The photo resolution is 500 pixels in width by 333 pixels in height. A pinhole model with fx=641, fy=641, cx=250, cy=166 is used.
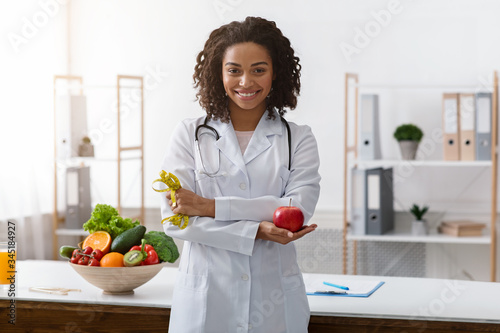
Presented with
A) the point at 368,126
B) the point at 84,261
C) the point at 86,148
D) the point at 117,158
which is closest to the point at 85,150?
the point at 86,148

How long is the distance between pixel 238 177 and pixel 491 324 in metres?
0.74

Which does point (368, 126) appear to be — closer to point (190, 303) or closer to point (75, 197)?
point (75, 197)

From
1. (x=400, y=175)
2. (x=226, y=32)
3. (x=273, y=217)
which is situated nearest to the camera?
(x=273, y=217)

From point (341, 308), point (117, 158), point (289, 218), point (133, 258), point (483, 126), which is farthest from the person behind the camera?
point (117, 158)

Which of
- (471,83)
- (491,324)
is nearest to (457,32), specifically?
(471,83)

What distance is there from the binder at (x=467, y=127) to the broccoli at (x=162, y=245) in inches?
83.1

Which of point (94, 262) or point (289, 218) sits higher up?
point (289, 218)

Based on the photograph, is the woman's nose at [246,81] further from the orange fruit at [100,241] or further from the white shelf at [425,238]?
the white shelf at [425,238]

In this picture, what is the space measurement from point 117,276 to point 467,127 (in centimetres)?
232

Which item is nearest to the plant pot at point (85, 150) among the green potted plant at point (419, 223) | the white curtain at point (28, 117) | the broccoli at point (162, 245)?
the white curtain at point (28, 117)

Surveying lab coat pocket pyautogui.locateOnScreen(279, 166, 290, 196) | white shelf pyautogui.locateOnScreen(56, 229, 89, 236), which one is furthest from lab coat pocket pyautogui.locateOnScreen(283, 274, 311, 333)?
white shelf pyautogui.locateOnScreen(56, 229, 89, 236)

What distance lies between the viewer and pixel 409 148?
3.52m

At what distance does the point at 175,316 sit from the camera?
61.4 inches

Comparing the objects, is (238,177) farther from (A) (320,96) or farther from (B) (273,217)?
(A) (320,96)
